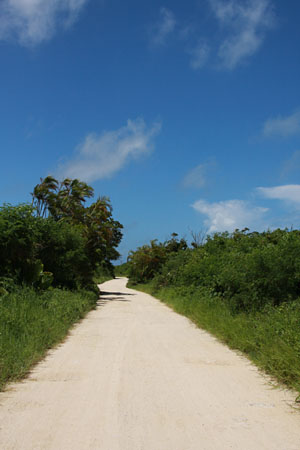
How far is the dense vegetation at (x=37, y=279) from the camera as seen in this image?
8.29 m

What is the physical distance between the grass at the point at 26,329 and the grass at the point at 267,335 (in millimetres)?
4275

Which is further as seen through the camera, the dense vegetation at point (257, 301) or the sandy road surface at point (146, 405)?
the dense vegetation at point (257, 301)

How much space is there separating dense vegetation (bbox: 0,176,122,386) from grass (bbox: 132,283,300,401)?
14.1ft

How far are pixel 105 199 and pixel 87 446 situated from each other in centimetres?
3556

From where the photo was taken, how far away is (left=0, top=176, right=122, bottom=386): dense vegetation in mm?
8289

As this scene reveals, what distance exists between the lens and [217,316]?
13016 millimetres

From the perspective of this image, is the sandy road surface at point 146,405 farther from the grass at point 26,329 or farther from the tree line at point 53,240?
the tree line at point 53,240

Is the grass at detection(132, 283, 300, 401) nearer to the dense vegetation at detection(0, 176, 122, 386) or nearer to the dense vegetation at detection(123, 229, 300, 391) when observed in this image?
the dense vegetation at detection(123, 229, 300, 391)

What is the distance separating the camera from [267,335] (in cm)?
844

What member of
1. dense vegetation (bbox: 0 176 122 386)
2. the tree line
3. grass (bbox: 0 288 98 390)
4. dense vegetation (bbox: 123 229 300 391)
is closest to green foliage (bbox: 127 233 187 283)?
the tree line

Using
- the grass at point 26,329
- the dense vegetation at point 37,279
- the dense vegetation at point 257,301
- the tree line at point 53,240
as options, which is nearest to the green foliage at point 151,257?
the tree line at point 53,240

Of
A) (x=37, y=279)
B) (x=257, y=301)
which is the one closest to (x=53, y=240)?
(x=37, y=279)

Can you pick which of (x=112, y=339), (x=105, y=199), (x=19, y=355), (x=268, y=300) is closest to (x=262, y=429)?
(x=19, y=355)

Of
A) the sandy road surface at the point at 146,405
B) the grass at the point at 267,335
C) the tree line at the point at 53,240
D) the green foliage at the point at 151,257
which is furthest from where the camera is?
the green foliage at the point at 151,257
